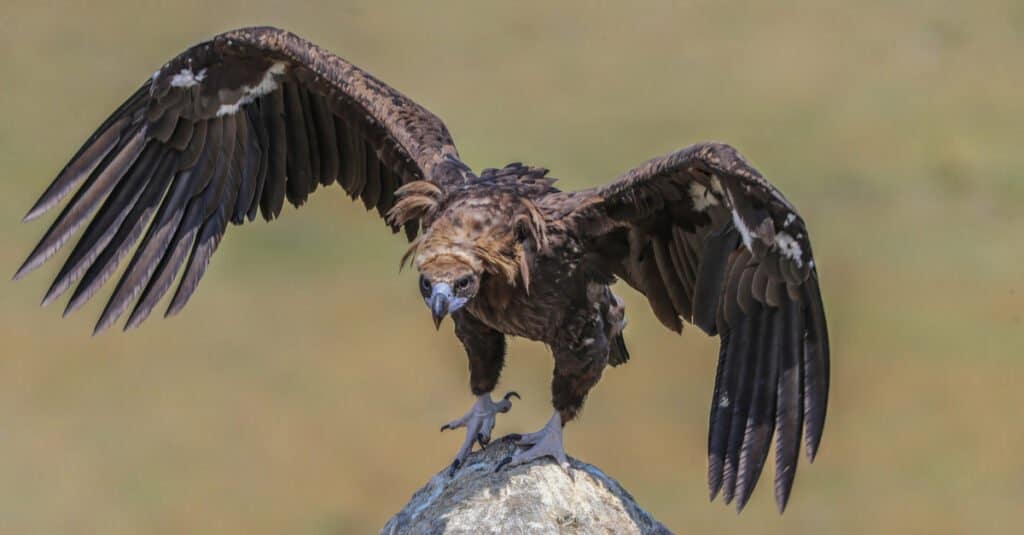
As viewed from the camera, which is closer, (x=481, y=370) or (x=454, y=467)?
(x=454, y=467)

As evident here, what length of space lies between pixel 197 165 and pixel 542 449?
9.61 ft

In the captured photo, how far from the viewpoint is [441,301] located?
906 cm

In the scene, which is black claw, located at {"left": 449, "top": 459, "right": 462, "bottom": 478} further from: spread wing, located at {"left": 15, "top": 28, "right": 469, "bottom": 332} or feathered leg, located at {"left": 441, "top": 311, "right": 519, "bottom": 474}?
spread wing, located at {"left": 15, "top": 28, "right": 469, "bottom": 332}

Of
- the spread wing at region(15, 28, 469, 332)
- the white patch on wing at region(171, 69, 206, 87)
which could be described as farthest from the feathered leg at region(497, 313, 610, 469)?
the white patch on wing at region(171, 69, 206, 87)

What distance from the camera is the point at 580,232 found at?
9.87 m

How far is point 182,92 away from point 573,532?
363 cm

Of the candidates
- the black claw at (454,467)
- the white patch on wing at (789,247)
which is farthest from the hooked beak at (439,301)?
the white patch on wing at (789,247)

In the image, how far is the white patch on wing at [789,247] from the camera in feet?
30.3

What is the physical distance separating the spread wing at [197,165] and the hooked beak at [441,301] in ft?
6.11

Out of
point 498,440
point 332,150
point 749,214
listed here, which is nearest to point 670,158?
point 749,214

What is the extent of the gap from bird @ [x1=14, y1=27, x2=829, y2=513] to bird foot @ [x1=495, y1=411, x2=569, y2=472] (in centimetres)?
1

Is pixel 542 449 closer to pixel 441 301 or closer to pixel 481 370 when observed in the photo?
pixel 481 370

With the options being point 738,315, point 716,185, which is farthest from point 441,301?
point 738,315

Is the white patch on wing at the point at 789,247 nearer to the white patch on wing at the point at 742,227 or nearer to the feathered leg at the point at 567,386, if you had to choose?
the white patch on wing at the point at 742,227
